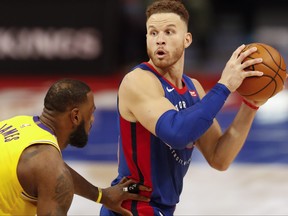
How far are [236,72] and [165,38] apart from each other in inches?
21.2

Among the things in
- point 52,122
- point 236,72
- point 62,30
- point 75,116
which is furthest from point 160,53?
point 62,30

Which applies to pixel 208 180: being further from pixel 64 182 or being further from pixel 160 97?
pixel 64 182

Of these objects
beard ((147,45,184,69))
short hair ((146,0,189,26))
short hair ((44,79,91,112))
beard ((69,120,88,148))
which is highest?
short hair ((146,0,189,26))

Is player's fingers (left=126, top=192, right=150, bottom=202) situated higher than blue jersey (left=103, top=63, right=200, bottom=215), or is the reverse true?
blue jersey (left=103, top=63, right=200, bottom=215)

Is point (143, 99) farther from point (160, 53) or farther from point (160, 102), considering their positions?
point (160, 53)

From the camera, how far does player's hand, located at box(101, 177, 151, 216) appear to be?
4695 millimetres

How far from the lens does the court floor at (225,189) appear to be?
274 inches

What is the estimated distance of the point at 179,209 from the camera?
698 centimetres

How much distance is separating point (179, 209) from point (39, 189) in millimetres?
3254

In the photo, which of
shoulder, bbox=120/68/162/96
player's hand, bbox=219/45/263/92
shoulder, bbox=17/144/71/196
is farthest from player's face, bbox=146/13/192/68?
shoulder, bbox=17/144/71/196

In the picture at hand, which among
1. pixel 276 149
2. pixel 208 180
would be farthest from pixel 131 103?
pixel 276 149

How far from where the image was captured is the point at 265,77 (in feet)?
Result: 14.9

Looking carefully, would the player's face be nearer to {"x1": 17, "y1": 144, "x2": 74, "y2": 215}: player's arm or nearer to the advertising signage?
{"x1": 17, "y1": 144, "x2": 74, "y2": 215}: player's arm

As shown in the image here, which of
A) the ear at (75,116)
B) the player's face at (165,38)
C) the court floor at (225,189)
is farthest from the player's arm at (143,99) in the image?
the court floor at (225,189)
